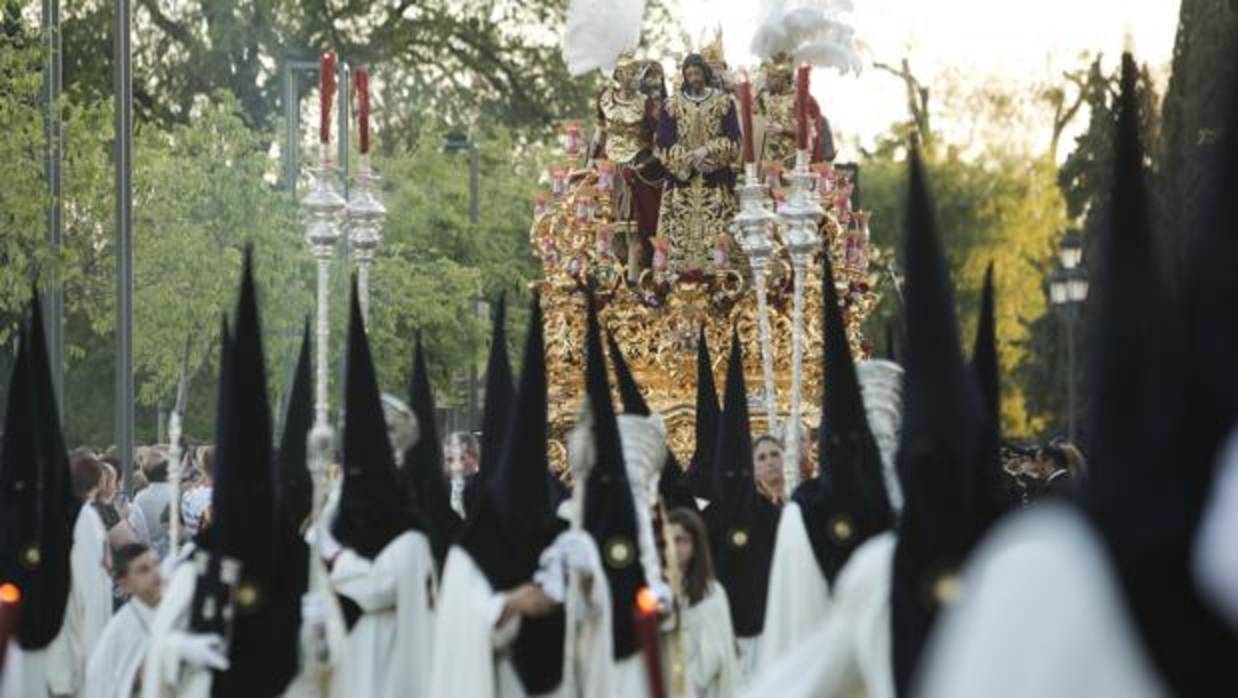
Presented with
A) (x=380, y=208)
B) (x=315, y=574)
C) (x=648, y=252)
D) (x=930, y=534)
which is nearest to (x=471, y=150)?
(x=648, y=252)

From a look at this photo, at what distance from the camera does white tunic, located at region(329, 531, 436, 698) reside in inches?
507

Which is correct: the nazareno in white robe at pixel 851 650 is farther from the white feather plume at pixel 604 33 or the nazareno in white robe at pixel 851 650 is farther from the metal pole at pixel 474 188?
the metal pole at pixel 474 188

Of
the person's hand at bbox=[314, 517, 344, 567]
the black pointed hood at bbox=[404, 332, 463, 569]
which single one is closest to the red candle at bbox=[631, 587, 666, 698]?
the person's hand at bbox=[314, 517, 344, 567]

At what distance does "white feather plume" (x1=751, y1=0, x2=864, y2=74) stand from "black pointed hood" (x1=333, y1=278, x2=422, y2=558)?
37.5 feet

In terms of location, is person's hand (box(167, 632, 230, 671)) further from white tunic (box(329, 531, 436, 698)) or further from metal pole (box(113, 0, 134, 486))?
metal pole (box(113, 0, 134, 486))

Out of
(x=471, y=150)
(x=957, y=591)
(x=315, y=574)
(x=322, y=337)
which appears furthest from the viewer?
(x=471, y=150)

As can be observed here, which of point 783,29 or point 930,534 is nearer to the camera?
point 930,534

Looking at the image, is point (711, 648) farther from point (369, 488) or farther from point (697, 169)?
point (697, 169)

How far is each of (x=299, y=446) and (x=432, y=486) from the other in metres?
0.71

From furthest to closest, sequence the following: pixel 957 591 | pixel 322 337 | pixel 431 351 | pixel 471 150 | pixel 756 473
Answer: pixel 471 150
pixel 431 351
pixel 756 473
pixel 322 337
pixel 957 591

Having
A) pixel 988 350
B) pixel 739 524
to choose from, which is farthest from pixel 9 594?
pixel 739 524

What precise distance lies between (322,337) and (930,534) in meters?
8.55

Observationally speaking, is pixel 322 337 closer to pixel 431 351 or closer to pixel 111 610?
pixel 111 610

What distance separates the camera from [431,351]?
47406mm
